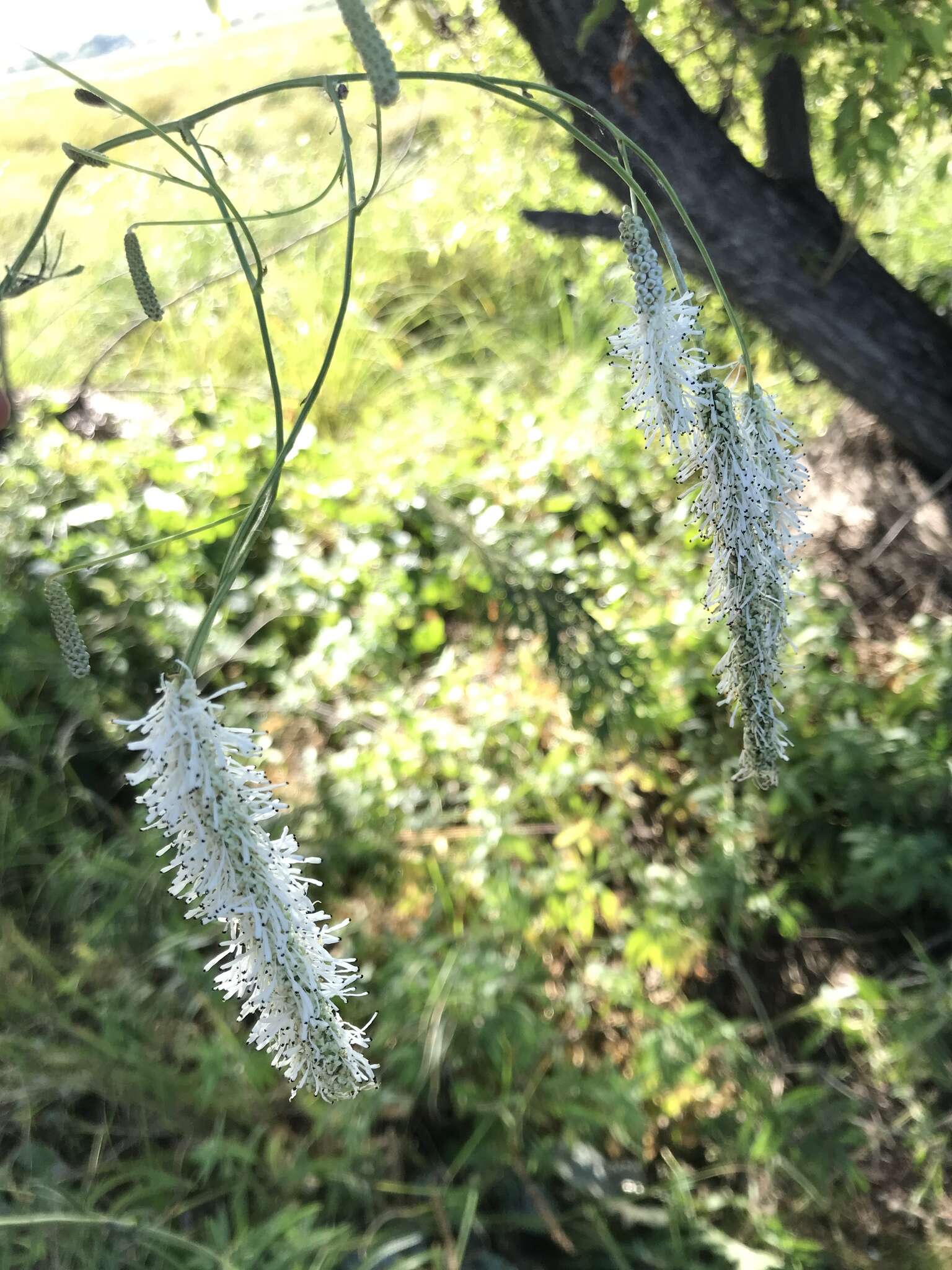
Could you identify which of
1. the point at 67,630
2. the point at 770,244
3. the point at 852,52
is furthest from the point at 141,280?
the point at 770,244

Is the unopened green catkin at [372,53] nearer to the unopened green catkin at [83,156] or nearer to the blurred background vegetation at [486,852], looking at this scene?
the unopened green catkin at [83,156]

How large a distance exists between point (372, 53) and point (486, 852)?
1223 mm

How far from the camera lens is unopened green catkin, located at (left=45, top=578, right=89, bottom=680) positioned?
495 millimetres

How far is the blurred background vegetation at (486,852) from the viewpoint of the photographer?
1169 mm

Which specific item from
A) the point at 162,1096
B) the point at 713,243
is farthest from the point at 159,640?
the point at 713,243

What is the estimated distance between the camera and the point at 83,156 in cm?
47

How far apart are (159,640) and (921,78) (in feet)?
5.02

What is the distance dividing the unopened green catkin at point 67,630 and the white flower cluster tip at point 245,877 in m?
0.13

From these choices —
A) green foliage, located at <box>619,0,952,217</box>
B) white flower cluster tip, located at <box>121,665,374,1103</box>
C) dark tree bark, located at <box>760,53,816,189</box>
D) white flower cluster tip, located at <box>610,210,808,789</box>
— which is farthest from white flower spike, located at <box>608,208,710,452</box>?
dark tree bark, located at <box>760,53,816,189</box>

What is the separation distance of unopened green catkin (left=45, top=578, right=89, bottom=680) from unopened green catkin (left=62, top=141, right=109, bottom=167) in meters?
0.21

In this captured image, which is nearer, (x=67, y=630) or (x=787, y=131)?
(x=67, y=630)

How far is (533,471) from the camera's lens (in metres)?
2.01

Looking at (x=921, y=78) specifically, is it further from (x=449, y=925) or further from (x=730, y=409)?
(x=449, y=925)

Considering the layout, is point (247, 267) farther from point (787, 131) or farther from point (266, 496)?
point (787, 131)
